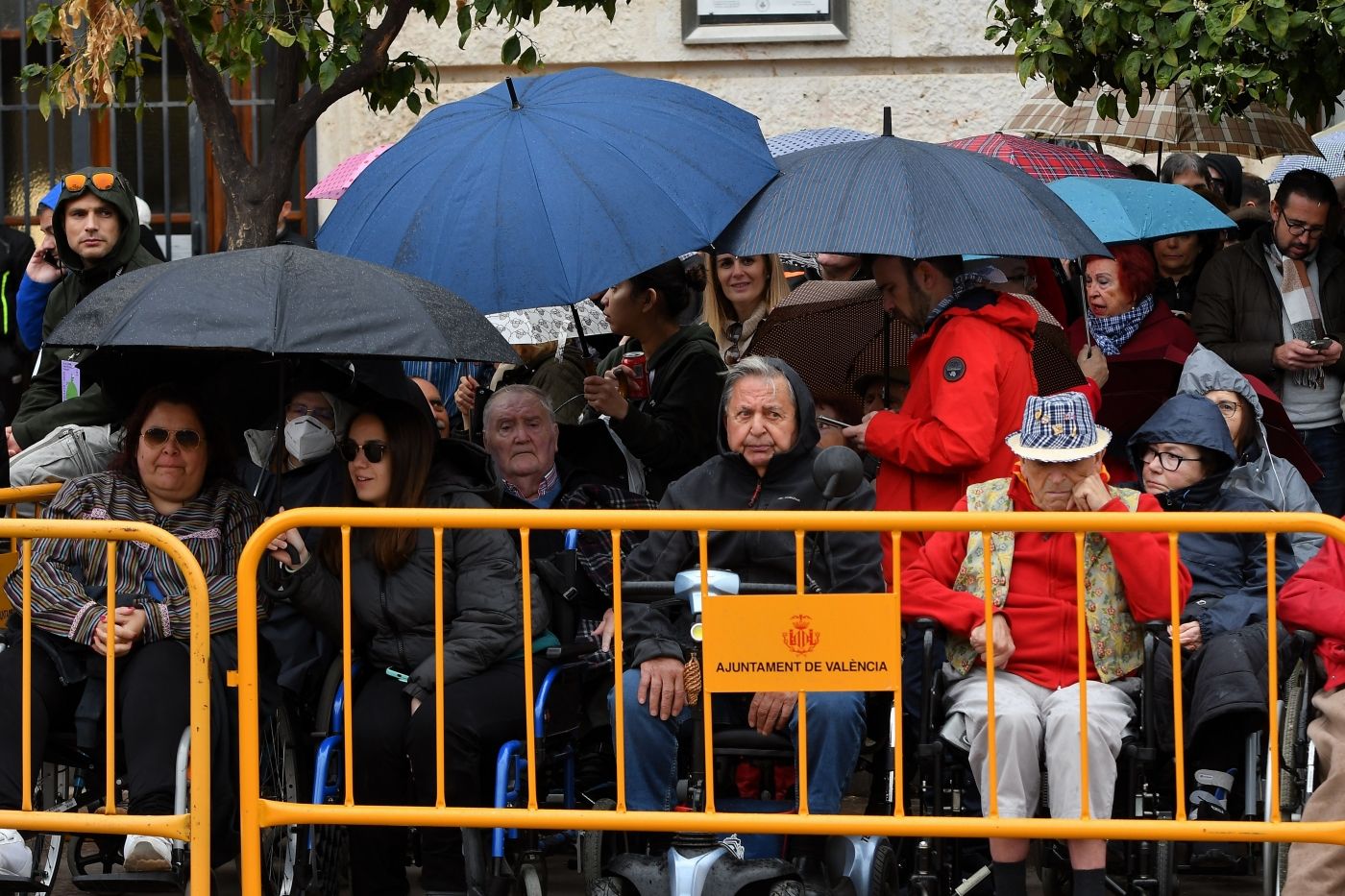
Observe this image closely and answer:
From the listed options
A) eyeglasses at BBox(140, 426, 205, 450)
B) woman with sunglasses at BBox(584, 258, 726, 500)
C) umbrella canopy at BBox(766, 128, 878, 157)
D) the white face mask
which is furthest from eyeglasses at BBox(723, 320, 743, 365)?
eyeglasses at BBox(140, 426, 205, 450)

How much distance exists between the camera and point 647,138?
263 inches

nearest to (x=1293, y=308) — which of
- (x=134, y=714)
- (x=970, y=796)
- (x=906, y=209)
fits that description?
(x=906, y=209)

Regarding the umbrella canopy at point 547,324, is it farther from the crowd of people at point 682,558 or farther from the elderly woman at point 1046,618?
the elderly woman at point 1046,618

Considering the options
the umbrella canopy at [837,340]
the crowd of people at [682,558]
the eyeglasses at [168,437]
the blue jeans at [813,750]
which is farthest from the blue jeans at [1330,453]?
the eyeglasses at [168,437]

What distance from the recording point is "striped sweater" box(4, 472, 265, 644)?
18.8 feet

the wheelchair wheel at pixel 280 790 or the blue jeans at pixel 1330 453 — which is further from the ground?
the blue jeans at pixel 1330 453

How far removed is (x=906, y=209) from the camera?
20.4 feet

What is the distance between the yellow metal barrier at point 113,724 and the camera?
5.08 metres

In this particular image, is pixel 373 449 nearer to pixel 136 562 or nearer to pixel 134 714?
pixel 136 562

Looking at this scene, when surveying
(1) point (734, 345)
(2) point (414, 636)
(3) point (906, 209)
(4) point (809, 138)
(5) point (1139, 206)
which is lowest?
(2) point (414, 636)

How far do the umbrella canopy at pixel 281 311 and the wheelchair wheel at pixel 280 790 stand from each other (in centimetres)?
118

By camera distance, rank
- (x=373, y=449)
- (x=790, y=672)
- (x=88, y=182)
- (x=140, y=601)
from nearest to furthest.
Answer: (x=790, y=672) < (x=140, y=601) < (x=373, y=449) < (x=88, y=182)

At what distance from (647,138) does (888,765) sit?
90.3 inches

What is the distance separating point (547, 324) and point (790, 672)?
3416 mm
